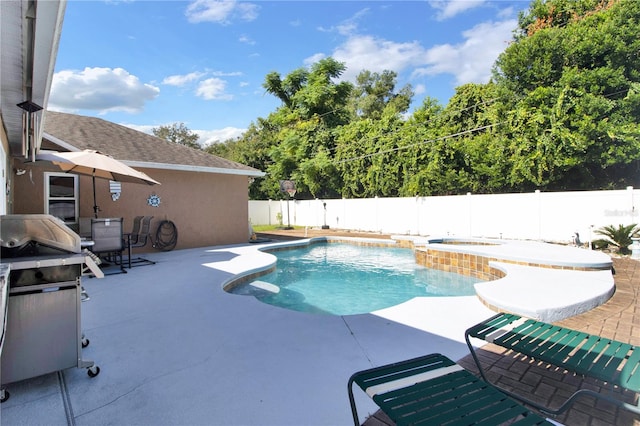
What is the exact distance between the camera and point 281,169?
27359 millimetres

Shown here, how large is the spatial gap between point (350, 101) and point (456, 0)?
2339 centimetres

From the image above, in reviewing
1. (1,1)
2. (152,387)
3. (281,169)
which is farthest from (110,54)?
(281,169)

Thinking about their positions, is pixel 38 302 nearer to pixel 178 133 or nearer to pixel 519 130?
pixel 519 130

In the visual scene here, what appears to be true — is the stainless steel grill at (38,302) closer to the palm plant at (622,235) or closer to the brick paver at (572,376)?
the brick paver at (572,376)

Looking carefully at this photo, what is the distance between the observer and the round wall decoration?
10.8 m

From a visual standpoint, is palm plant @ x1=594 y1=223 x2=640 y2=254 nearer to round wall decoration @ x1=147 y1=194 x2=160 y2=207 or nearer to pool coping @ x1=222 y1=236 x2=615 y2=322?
pool coping @ x1=222 y1=236 x2=615 y2=322

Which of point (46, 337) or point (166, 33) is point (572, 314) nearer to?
point (46, 337)

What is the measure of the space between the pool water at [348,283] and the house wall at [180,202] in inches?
105

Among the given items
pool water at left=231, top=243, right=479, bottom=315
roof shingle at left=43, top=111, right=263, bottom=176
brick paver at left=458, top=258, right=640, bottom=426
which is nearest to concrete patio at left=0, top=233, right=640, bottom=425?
brick paver at left=458, top=258, right=640, bottom=426

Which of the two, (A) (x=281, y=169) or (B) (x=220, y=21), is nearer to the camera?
(B) (x=220, y=21)

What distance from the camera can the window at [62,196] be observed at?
8891 millimetres

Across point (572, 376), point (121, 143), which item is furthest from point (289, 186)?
point (572, 376)

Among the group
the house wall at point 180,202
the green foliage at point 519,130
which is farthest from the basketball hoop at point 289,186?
the house wall at point 180,202

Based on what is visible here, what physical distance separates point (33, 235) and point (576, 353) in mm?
4476
